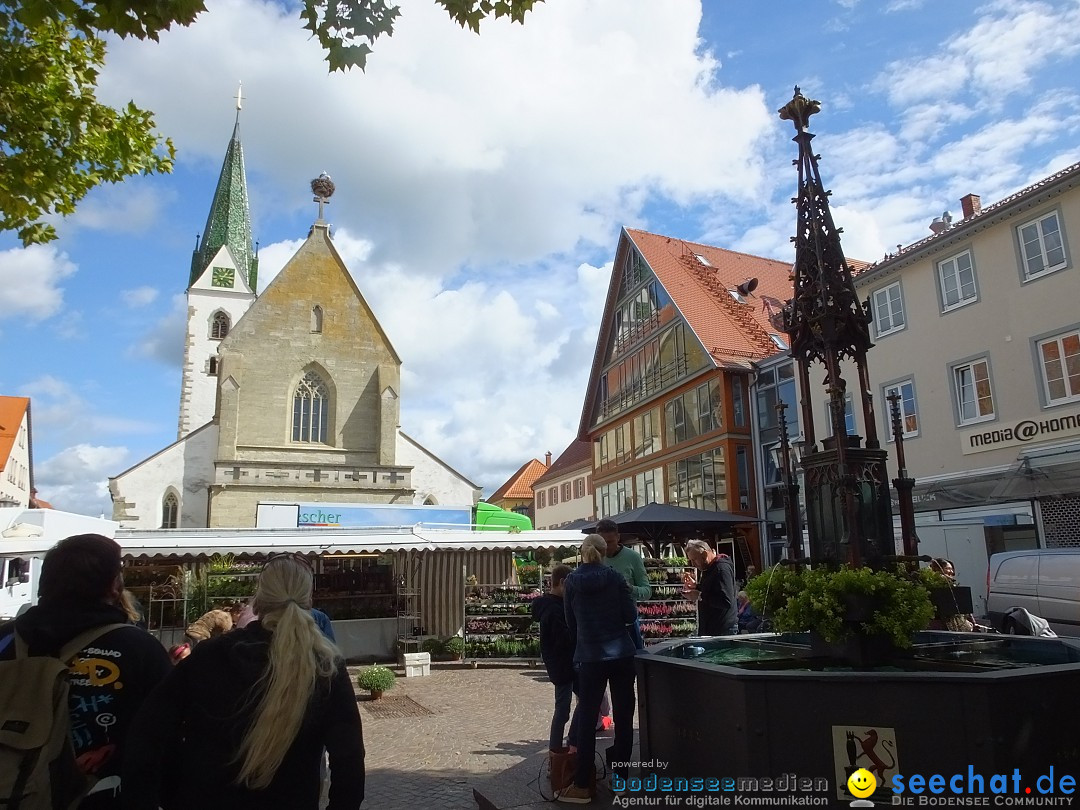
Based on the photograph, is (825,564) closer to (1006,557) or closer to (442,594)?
(1006,557)

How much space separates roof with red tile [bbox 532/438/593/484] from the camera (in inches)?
1919

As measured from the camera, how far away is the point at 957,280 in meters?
20.5

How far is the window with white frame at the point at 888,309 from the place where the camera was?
22.3m

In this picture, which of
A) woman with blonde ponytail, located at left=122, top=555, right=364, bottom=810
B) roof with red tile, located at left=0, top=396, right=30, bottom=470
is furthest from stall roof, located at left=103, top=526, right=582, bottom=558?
roof with red tile, located at left=0, top=396, right=30, bottom=470

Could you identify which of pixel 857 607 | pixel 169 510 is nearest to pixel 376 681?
pixel 857 607

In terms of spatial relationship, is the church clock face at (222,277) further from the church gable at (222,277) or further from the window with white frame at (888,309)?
the window with white frame at (888,309)

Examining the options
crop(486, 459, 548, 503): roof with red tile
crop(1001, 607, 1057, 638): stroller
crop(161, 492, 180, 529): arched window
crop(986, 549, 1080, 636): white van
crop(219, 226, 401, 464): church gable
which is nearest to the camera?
crop(1001, 607, 1057, 638): stroller

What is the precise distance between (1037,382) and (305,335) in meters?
25.4

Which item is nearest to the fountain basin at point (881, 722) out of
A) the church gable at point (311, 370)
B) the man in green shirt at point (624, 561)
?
the man in green shirt at point (624, 561)

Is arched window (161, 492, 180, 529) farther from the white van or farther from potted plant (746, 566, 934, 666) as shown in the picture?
potted plant (746, 566, 934, 666)

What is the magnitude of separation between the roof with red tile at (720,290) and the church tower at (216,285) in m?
23.8

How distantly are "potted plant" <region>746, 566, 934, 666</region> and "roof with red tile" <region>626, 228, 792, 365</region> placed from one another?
25089 millimetres

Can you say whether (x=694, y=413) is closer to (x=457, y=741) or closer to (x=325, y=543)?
(x=325, y=543)

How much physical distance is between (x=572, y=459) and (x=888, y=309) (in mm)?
29990
